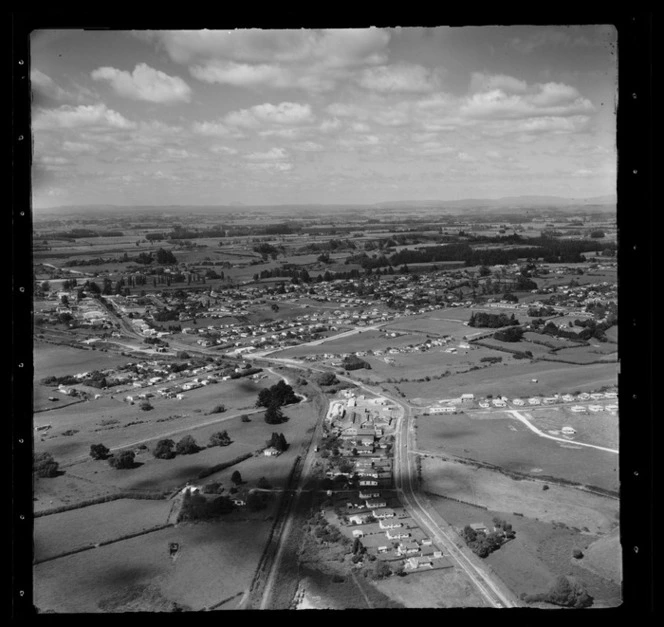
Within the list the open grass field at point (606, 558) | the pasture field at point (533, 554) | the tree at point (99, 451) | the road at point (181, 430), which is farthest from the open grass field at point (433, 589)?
the tree at point (99, 451)

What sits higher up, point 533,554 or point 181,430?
point 181,430

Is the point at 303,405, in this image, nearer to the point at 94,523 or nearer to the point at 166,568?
the point at 166,568

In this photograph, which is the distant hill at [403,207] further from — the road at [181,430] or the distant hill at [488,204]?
the road at [181,430]

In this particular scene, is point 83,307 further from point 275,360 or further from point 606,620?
point 606,620

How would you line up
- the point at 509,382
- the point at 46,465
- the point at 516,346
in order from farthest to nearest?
the point at 516,346
the point at 509,382
the point at 46,465

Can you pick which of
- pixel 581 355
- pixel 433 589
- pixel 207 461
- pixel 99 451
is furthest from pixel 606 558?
pixel 99 451
